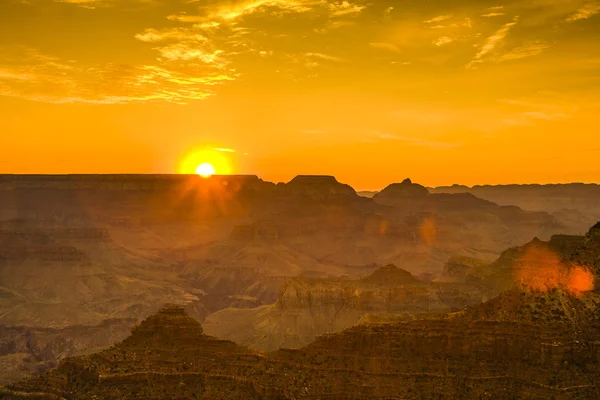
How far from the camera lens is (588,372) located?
49.1m

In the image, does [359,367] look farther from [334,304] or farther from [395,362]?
[334,304]

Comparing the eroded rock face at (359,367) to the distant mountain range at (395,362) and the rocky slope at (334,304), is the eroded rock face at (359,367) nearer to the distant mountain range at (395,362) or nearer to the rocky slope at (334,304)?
the distant mountain range at (395,362)

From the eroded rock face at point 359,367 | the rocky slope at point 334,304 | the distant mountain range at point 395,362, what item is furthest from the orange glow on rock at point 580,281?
the rocky slope at point 334,304

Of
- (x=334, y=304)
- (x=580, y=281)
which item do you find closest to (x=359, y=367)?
(x=580, y=281)

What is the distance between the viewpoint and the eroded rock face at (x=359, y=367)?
1965 inches

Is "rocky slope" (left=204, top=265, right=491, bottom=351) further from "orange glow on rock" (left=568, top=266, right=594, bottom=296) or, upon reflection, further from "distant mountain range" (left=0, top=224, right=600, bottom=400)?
"orange glow on rock" (left=568, top=266, right=594, bottom=296)

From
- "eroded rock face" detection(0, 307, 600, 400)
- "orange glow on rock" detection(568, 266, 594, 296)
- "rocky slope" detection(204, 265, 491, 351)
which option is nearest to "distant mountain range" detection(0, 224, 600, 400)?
"eroded rock face" detection(0, 307, 600, 400)

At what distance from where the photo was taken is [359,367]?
54438mm

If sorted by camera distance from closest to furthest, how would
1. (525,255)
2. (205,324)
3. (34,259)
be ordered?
(525,255) → (205,324) → (34,259)

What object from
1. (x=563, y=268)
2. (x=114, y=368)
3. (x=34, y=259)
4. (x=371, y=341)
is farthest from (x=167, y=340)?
(x=34, y=259)

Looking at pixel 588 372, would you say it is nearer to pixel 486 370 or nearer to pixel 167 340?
pixel 486 370

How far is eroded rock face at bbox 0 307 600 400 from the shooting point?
49.9 meters

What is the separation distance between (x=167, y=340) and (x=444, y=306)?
73413 millimetres

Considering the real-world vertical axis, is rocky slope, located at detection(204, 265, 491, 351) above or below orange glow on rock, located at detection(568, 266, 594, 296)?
below
